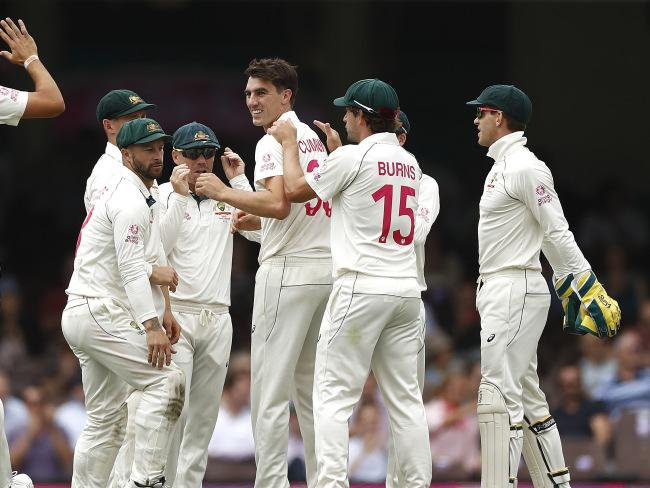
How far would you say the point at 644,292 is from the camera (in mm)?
14453

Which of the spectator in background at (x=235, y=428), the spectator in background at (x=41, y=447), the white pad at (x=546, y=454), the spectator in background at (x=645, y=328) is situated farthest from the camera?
the spectator in background at (x=645, y=328)

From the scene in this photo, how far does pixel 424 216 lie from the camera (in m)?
8.28

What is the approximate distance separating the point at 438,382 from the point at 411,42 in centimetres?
616

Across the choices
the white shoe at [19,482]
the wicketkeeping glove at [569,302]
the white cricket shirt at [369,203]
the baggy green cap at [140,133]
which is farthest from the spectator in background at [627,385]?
the white shoe at [19,482]

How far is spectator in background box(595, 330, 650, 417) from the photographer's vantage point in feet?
39.6

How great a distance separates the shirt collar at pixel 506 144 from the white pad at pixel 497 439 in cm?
133

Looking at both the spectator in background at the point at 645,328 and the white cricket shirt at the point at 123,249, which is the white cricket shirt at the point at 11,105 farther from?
the spectator in background at the point at 645,328

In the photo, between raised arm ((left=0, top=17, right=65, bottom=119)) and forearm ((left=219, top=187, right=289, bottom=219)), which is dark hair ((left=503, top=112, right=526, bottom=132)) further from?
raised arm ((left=0, top=17, right=65, bottom=119))

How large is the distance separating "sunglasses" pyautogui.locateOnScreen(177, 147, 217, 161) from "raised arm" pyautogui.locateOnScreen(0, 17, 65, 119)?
1040 mm

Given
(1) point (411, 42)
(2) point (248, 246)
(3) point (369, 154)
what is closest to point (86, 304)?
(3) point (369, 154)

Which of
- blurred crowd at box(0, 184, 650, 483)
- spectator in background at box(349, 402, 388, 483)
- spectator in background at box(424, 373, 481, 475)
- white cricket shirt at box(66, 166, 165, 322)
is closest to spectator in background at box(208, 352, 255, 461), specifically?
blurred crowd at box(0, 184, 650, 483)

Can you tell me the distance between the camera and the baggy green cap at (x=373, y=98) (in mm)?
7363

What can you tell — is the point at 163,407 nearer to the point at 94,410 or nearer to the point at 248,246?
the point at 94,410

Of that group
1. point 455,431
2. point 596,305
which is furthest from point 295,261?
point 455,431
